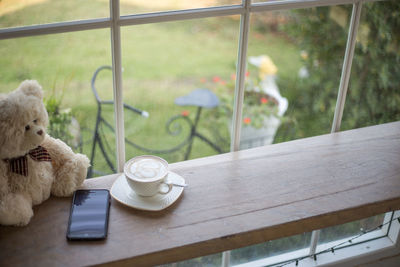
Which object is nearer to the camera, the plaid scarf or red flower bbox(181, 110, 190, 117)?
the plaid scarf

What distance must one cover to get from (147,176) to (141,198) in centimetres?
6

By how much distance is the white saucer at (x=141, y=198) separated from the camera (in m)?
1.01

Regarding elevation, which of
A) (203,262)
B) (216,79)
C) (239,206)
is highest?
(216,79)

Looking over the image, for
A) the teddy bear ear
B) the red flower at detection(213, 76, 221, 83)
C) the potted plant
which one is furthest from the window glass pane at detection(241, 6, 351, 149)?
the teddy bear ear

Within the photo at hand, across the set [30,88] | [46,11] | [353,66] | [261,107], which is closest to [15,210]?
[30,88]

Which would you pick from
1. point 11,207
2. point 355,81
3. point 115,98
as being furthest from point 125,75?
point 355,81

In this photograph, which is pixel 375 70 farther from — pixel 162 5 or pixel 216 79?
pixel 162 5

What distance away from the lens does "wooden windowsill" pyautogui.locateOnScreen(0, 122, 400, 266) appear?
906 mm

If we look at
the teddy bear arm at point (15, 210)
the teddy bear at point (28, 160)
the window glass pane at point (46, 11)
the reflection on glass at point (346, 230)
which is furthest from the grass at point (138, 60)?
the reflection on glass at point (346, 230)

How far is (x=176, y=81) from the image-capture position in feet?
4.05

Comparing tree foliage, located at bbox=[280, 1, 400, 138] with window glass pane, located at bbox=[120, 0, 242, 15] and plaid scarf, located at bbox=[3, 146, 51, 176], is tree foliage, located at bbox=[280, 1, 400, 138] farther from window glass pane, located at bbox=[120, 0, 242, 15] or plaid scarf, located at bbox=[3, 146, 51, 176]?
plaid scarf, located at bbox=[3, 146, 51, 176]

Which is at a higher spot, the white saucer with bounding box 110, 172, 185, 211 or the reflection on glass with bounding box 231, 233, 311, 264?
the white saucer with bounding box 110, 172, 185, 211

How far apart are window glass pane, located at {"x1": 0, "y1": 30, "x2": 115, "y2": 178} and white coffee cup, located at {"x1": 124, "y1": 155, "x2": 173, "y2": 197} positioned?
0.56 ft

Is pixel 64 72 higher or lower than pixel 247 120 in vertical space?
higher
